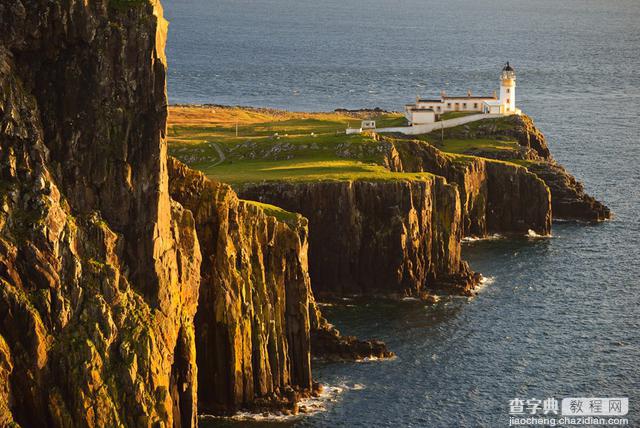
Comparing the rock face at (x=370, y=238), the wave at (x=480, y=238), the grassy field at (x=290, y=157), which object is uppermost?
the grassy field at (x=290, y=157)

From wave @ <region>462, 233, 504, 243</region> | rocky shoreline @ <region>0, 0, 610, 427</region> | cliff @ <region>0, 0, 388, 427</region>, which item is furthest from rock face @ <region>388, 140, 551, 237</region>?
cliff @ <region>0, 0, 388, 427</region>

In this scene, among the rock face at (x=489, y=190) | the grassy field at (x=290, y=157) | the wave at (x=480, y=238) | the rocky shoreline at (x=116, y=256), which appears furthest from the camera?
the rock face at (x=489, y=190)

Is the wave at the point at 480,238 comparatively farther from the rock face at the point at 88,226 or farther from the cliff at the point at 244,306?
the rock face at the point at 88,226

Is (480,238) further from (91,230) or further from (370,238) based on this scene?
(91,230)

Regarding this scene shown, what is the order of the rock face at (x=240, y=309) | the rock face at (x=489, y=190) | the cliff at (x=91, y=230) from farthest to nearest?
the rock face at (x=489, y=190) < the rock face at (x=240, y=309) < the cliff at (x=91, y=230)

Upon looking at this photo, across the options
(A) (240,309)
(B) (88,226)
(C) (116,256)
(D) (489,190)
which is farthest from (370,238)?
(B) (88,226)

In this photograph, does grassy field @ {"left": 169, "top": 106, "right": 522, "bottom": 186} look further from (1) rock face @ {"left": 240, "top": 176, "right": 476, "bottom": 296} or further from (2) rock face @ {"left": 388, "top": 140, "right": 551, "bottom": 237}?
(2) rock face @ {"left": 388, "top": 140, "right": 551, "bottom": 237}

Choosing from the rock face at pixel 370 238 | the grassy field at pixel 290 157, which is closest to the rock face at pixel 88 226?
the rock face at pixel 370 238
